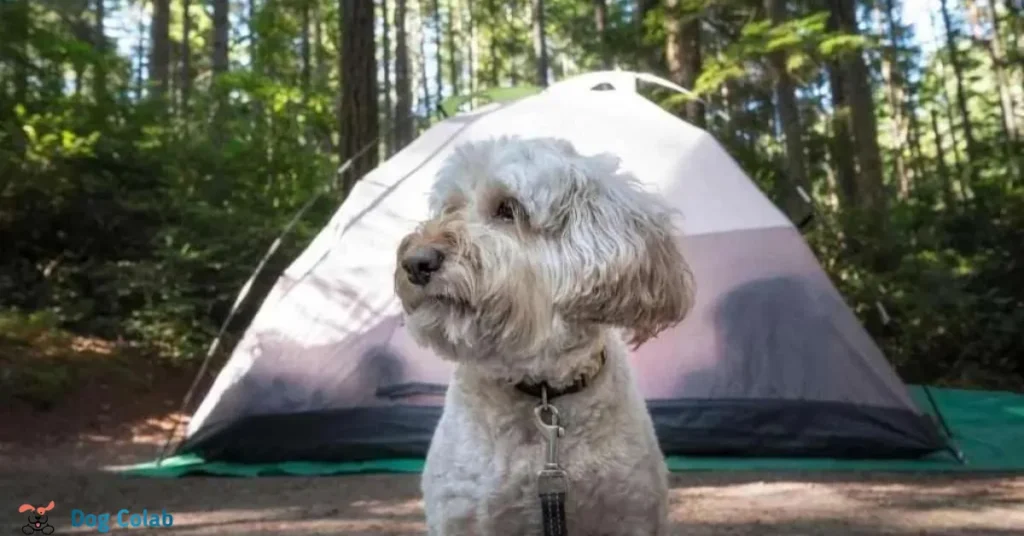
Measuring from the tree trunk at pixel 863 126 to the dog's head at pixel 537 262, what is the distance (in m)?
9.16

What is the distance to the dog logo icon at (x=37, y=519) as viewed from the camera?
400 centimetres

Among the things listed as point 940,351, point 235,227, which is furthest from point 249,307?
point 940,351

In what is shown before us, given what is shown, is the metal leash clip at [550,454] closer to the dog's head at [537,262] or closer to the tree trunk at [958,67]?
the dog's head at [537,262]

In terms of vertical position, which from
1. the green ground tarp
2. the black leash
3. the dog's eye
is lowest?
the green ground tarp

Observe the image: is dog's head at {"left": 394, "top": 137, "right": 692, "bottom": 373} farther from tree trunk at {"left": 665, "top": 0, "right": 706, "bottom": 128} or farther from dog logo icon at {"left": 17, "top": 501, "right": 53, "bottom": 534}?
tree trunk at {"left": 665, "top": 0, "right": 706, "bottom": 128}

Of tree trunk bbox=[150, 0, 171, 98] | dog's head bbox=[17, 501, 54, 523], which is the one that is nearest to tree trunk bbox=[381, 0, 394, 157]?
tree trunk bbox=[150, 0, 171, 98]

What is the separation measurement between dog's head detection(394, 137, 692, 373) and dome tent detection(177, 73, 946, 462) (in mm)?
3177

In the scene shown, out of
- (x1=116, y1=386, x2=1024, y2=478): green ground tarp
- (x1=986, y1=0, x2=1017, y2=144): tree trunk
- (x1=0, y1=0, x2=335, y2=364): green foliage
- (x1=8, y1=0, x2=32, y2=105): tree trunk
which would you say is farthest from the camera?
(x1=986, y1=0, x2=1017, y2=144): tree trunk

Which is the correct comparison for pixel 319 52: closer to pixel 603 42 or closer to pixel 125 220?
pixel 603 42

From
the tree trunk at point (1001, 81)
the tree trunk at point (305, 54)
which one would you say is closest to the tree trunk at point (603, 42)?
the tree trunk at point (305, 54)

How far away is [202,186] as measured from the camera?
10742mm

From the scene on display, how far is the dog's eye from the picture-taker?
1.98m

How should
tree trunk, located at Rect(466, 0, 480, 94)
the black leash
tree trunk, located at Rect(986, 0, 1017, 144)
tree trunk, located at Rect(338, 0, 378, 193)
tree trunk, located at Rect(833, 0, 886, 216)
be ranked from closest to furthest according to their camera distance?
the black leash, tree trunk, located at Rect(338, 0, 378, 193), tree trunk, located at Rect(833, 0, 886, 216), tree trunk, located at Rect(986, 0, 1017, 144), tree trunk, located at Rect(466, 0, 480, 94)

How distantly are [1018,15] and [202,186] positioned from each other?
401 inches
